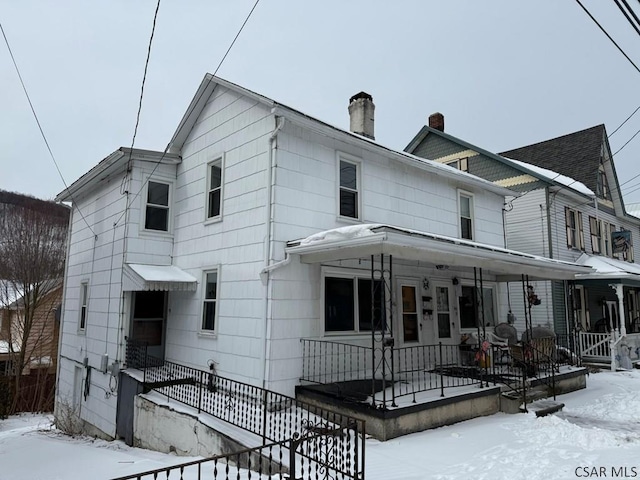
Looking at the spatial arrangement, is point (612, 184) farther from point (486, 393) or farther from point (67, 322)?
point (67, 322)

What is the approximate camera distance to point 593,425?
8.03m

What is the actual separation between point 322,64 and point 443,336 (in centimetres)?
811

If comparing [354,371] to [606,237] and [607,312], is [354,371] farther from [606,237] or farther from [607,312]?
[607,312]

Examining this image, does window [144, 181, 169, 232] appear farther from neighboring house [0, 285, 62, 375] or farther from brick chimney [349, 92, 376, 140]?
neighboring house [0, 285, 62, 375]

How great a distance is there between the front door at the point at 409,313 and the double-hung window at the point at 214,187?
5111 millimetres

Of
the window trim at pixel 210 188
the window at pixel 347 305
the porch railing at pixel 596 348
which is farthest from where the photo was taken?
the porch railing at pixel 596 348

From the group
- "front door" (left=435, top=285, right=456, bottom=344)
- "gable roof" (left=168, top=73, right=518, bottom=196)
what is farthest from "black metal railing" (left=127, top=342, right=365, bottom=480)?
"front door" (left=435, top=285, right=456, bottom=344)

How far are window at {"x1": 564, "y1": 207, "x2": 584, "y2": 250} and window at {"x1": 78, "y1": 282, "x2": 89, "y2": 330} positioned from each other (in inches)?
747

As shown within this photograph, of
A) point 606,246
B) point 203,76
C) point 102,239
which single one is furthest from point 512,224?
point 102,239

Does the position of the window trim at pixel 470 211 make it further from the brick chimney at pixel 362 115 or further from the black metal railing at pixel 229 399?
the black metal railing at pixel 229 399

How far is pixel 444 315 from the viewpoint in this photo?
41.8ft

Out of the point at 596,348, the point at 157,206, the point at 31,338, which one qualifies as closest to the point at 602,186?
the point at 596,348

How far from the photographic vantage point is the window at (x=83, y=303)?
14062 millimetres

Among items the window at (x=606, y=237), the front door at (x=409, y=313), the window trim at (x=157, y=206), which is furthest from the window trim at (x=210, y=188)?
the window at (x=606, y=237)
